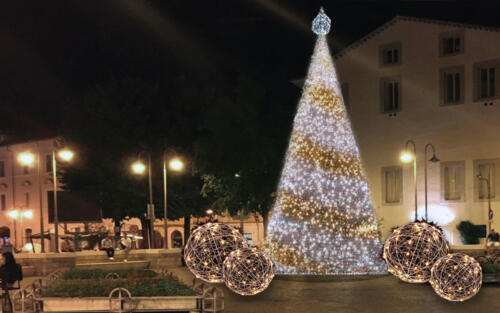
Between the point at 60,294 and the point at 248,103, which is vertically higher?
the point at 248,103

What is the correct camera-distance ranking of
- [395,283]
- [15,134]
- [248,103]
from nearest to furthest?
[395,283], [248,103], [15,134]

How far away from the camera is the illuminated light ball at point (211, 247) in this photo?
19156mm

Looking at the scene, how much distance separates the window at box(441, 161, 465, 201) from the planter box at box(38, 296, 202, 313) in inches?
929

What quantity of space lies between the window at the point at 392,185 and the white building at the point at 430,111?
0.05 metres

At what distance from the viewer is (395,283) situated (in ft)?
72.5

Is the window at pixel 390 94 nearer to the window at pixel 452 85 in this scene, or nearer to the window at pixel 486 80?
the window at pixel 452 85

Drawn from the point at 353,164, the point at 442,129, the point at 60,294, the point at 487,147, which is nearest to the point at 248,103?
the point at 442,129

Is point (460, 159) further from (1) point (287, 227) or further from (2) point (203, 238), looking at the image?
(2) point (203, 238)

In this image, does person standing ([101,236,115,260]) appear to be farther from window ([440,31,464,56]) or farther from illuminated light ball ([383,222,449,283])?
window ([440,31,464,56])

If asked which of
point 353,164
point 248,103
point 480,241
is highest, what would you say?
point 248,103

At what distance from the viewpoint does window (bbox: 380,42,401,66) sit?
3678 centimetres

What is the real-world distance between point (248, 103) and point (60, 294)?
86.0 ft

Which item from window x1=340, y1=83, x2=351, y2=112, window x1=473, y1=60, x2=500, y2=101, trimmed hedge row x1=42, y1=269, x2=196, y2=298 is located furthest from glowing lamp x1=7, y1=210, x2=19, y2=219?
trimmed hedge row x1=42, y1=269, x2=196, y2=298

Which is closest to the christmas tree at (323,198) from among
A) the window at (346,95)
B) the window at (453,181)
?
the window at (453,181)
